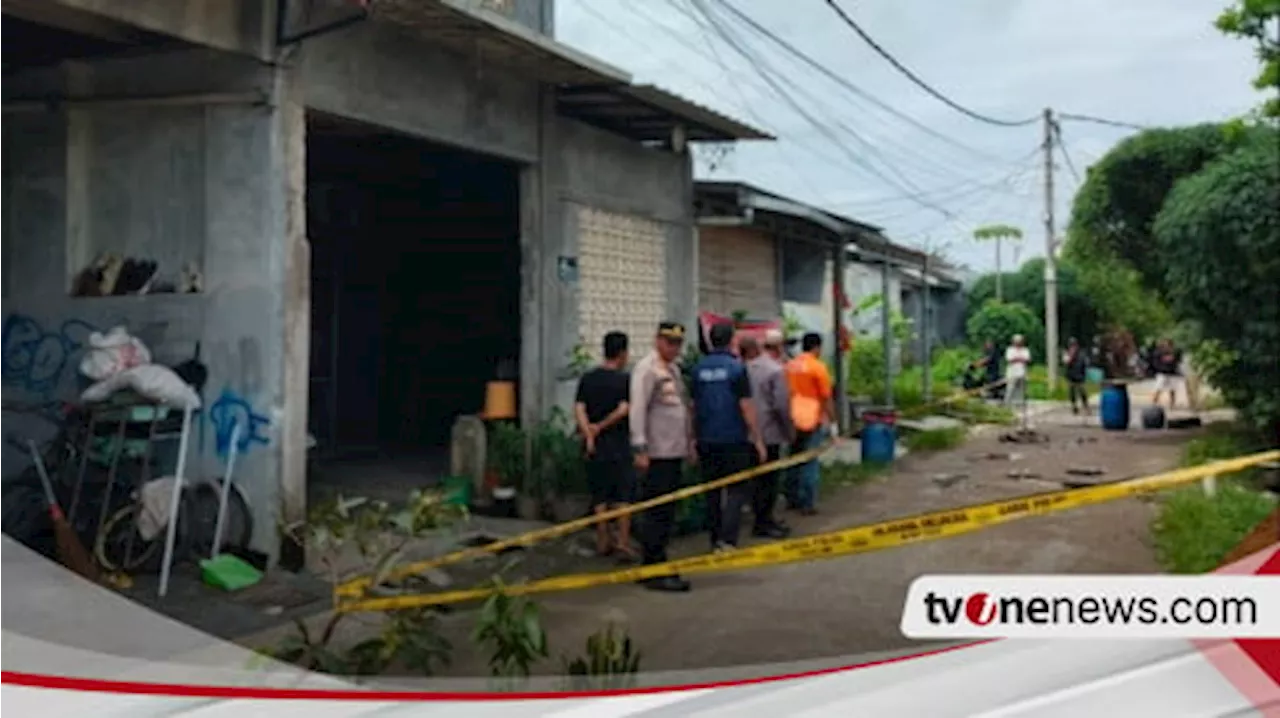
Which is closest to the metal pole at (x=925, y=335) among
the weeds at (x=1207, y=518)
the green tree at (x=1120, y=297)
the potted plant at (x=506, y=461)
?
the green tree at (x=1120, y=297)

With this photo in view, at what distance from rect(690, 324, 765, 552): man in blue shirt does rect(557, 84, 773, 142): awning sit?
140cm

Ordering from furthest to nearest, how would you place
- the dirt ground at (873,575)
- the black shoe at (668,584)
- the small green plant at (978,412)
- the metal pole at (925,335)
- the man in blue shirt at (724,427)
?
the man in blue shirt at (724,427), the small green plant at (978,412), the metal pole at (925,335), the black shoe at (668,584), the dirt ground at (873,575)

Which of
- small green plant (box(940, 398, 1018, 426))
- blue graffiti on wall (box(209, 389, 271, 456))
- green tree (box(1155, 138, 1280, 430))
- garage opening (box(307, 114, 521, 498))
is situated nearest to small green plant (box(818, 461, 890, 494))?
small green plant (box(940, 398, 1018, 426))

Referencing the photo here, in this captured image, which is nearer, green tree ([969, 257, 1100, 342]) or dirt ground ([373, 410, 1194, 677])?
dirt ground ([373, 410, 1194, 677])

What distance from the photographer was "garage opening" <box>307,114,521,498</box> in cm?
781

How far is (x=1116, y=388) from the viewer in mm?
3992

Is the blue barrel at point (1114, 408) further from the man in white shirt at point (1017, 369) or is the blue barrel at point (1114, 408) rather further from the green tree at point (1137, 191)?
the green tree at point (1137, 191)

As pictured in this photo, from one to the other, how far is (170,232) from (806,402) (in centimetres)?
333

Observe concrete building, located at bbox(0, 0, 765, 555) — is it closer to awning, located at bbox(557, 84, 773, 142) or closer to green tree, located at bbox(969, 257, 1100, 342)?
awning, located at bbox(557, 84, 773, 142)

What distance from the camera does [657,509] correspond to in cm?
487

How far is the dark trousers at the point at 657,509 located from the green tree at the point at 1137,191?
1960mm

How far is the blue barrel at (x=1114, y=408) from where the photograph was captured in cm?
358

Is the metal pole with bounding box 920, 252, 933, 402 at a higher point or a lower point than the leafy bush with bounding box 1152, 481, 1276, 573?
higher

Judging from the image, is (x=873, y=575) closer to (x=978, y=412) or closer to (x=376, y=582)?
(x=376, y=582)
